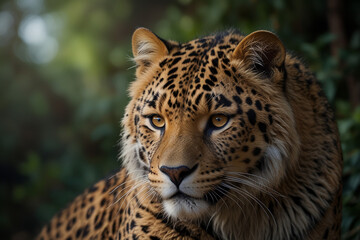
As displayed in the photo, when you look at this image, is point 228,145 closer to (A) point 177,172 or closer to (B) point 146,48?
(A) point 177,172

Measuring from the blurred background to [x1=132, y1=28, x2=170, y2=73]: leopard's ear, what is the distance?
3.99 feet

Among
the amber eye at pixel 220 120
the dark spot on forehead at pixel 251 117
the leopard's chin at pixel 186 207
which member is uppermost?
the amber eye at pixel 220 120

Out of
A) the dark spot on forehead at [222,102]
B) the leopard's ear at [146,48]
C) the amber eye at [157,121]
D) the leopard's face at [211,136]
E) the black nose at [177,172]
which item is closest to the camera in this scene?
the black nose at [177,172]

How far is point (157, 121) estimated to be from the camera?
10.9ft

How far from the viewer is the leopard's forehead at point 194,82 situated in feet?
10.3

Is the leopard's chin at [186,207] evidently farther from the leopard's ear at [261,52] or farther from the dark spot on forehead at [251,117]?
the leopard's ear at [261,52]

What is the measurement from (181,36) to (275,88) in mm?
4645

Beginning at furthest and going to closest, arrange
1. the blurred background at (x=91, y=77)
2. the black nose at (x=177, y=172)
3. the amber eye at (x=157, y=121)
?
1. the blurred background at (x=91, y=77)
2. the amber eye at (x=157, y=121)
3. the black nose at (x=177, y=172)

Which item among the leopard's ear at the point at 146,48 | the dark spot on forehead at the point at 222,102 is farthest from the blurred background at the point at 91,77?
the dark spot on forehead at the point at 222,102

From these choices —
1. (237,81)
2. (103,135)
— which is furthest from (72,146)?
(237,81)

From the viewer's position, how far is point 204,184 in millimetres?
2980

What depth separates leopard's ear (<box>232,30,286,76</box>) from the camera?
3174 millimetres

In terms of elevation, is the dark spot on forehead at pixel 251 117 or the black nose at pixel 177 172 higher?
the dark spot on forehead at pixel 251 117

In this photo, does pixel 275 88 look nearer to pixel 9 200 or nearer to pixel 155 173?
pixel 155 173
